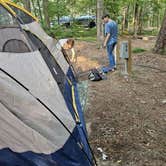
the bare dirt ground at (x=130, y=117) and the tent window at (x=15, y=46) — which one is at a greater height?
the tent window at (x=15, y=46)

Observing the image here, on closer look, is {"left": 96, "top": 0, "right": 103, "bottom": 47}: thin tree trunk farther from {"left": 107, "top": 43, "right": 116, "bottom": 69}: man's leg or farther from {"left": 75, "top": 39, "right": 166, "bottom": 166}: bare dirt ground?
{"left": 75, "top": 39, "right": 166, "bottom": 166}: bare dirt ground

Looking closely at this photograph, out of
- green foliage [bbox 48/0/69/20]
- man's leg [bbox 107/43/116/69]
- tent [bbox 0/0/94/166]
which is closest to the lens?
tent [bbox 0/0/94/166]

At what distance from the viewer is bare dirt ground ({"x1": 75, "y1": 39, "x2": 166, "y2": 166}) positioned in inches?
161

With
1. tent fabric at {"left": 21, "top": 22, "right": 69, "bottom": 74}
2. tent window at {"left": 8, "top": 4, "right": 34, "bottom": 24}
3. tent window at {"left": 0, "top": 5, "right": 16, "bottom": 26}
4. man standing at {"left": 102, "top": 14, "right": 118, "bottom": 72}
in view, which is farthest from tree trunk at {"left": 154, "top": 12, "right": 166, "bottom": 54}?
tent window at {"left": 0, "top": 5, "right": 16, "bottom": 26}

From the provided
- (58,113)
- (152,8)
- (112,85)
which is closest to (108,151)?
(58,113)

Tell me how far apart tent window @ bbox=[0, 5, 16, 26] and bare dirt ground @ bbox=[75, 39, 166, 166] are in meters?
2.08

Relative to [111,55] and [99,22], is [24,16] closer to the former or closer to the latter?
[111,55]

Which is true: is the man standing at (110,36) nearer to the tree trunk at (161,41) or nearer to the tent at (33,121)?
the tree trunk at (161,41)

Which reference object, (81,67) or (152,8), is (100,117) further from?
(152,8)

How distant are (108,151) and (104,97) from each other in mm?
2209

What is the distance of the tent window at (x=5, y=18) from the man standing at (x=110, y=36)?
452 centimetres

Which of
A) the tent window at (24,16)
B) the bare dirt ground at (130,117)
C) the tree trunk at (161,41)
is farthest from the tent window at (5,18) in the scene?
the tree trunk at (161,41)

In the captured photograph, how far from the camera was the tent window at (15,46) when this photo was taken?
355 centimetres

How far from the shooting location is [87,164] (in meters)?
2.96
